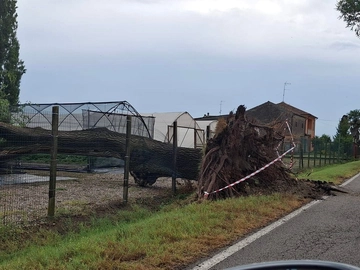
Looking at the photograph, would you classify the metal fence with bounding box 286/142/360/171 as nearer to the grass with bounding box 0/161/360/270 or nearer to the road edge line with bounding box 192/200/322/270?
the grass with bounding box 0/161/360/270

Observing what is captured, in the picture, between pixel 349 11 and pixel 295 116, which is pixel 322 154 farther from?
pixel 295 116

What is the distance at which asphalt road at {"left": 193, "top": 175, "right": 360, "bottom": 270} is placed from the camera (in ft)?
19.6

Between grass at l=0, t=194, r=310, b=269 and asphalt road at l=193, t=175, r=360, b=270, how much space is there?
425 millimetres

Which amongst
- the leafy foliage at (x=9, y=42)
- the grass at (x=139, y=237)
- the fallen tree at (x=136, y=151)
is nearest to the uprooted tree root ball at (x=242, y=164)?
the grass at (x=139, y=237)

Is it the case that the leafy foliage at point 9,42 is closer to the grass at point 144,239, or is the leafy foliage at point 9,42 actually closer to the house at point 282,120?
the house at point 282,120

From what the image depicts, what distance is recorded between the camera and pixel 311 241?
6.89 meters

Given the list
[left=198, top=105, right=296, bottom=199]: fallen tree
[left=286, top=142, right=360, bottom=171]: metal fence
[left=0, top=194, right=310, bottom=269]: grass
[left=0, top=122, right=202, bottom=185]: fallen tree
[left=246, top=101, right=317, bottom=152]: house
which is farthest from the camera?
[left=246, top=101, right=317, bottom=152]: house

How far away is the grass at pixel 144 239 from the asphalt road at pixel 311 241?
425 mm

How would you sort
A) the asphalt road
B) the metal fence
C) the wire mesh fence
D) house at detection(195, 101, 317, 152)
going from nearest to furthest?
the asphalt road
the wire mesh fence
house at detection(195, 101, 317, 152)
the metal fence

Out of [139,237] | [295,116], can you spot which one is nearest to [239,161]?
[139,237]

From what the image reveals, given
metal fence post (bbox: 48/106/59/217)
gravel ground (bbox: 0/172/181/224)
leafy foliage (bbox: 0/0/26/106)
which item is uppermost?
leafy foliage (bbox: 0/0/26/106)

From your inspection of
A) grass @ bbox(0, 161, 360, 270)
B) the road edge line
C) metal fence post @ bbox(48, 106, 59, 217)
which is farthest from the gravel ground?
the road edge line

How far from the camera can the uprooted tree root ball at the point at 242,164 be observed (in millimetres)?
10797

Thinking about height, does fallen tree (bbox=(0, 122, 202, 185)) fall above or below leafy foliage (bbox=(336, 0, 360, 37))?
below
